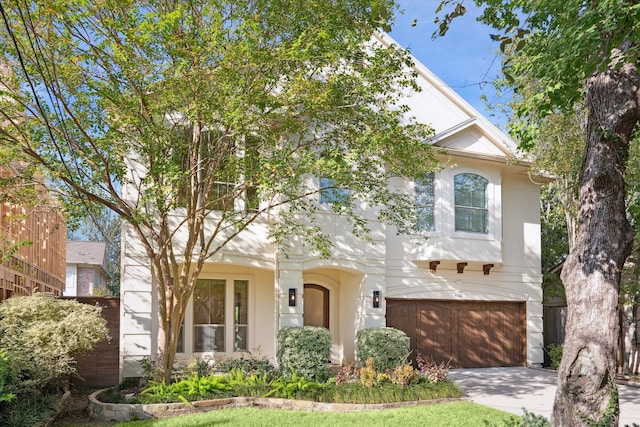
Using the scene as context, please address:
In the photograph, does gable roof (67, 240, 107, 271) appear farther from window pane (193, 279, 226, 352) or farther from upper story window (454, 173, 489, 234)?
upper story window (454, 173, 489, 234)

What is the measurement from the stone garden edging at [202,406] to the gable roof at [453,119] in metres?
7.62

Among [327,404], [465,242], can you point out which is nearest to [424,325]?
[465,242]

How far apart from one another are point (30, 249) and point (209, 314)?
5.93 metres

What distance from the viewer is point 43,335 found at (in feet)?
32.7

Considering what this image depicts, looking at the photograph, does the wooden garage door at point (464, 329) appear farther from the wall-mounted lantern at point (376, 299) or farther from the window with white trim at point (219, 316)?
the window with white trim at point (219, 316)

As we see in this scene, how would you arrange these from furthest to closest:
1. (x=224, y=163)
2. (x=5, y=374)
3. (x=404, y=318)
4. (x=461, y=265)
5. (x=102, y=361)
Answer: (x=461, y=265), (x=404, y=318), (x=102, y=361), (x=224, y=163), (x=5, y=374)

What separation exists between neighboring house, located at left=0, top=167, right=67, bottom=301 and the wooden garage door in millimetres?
8916

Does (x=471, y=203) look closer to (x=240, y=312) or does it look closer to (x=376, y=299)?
(x=376, y=299)

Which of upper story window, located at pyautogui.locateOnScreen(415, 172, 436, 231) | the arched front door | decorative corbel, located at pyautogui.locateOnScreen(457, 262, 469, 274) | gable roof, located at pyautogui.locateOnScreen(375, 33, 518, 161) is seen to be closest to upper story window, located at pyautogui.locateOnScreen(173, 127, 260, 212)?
the arched front door

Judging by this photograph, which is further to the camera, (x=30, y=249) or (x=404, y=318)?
(x=30, y=249)

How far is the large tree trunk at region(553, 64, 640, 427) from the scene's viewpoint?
5.84m

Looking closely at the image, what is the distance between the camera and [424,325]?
1623cm

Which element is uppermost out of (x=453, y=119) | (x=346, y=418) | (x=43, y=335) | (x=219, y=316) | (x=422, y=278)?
(x=453, y=119)

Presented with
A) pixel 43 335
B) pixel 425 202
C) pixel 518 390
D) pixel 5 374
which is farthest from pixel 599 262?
pixel 425 202
